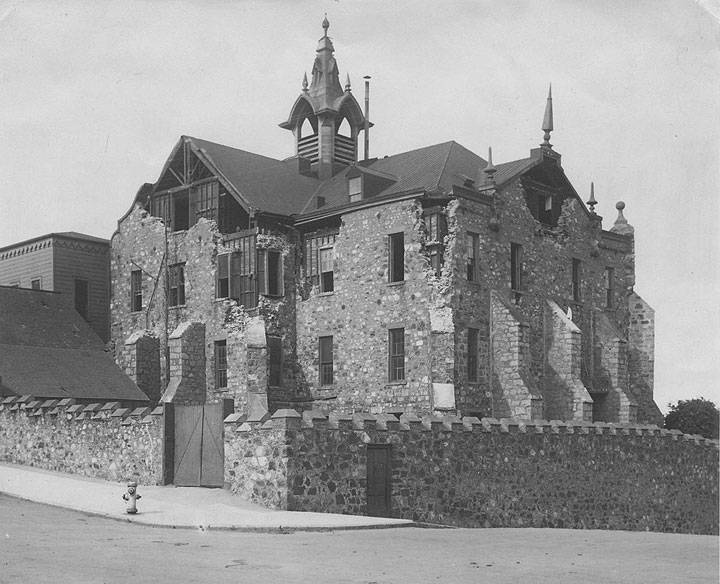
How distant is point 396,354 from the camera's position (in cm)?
3719

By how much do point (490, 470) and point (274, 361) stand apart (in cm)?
1292

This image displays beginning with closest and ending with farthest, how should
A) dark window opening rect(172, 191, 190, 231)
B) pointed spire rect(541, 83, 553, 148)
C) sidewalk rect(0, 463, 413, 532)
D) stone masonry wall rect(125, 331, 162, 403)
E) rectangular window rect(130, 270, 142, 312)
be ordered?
sidewalk rect(0, 463, 413, 532), pointed spire rect(541, 83, 553, 148), stone masonry wall rect(125, 331, 162, 403), dark window opening rect(172, 191, 190, 231), rectangular window rect(130, 270, 142, 312)

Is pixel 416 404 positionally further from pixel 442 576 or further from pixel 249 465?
pixel 442 576

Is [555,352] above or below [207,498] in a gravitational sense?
above

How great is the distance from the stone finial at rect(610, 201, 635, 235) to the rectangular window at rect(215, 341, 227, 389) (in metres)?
16.5

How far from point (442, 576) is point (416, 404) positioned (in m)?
21.3

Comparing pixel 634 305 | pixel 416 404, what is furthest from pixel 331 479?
pixel 634 305

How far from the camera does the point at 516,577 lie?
14812mm

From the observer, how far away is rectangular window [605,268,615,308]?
143ft

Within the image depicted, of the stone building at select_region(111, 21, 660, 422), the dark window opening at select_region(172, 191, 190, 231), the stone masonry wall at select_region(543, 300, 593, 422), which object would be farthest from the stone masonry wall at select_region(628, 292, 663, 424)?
the dark window opening at select_region(172, 191, 190, 231)

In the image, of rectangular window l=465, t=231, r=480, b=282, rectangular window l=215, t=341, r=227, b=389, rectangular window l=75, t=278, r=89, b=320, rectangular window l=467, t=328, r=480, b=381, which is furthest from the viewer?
rectangular window l=75, t=278, r=89, b=320

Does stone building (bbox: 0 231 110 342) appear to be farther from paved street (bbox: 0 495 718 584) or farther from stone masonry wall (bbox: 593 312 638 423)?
paved street (bbox: 0 495 718 584)

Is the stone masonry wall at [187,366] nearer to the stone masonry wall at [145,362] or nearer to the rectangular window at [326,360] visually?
the stone masonry wall at [145,362]

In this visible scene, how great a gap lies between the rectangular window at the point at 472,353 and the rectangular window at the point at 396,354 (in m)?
2.15
